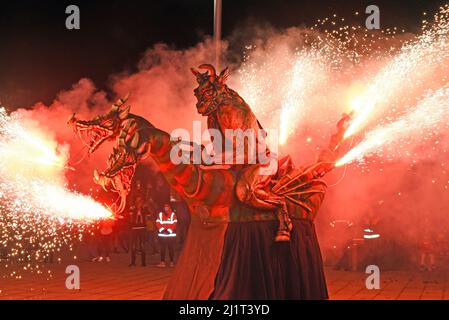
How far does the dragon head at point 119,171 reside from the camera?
603 centimetres

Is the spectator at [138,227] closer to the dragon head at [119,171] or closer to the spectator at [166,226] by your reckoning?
the spectator at [166,226]

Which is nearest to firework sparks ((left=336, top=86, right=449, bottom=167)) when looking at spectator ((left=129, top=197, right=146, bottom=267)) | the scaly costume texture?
the scaly costume texture

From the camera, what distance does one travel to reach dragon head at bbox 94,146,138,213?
6031mm

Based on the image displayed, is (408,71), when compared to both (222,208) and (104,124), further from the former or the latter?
(104,124)

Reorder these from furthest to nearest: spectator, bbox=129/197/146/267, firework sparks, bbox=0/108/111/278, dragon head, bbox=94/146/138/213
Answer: spectator, bbox=129/197/146/267, firework sparks, bbox=0/108/111/278, dragon head, bbox=94/146/138/213

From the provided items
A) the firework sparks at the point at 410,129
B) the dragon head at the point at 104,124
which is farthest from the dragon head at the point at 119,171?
the firework sparks at the point at 410,129

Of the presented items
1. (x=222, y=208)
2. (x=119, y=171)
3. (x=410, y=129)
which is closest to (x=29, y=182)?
(x=119, y=171)

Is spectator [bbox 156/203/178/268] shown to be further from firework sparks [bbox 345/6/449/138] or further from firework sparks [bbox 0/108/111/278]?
firework sparks [bbox 345/6/449/138]

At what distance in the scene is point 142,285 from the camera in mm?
10297

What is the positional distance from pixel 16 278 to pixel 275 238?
6197mm

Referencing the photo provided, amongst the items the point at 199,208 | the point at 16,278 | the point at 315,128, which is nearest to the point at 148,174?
the point at 315,128

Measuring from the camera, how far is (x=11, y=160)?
9.72m

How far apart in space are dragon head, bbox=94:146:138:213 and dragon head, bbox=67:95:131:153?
208 mm

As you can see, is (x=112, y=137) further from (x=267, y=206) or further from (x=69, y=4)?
(x=69, y=4)
